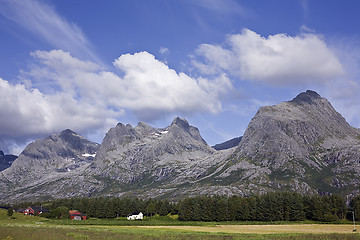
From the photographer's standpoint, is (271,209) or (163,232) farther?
(271,209)

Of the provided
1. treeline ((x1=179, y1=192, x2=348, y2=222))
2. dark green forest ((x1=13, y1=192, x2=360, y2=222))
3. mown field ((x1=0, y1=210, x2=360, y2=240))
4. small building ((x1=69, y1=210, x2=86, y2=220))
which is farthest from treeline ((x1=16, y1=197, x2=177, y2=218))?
treeline ((x1=179, y1=192, x2=348, y2=222))

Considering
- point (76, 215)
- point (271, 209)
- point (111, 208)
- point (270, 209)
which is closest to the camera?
point (271, 209)

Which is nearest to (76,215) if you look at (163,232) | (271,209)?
(271,209)

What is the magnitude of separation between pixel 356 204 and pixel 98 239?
13674 centimetres

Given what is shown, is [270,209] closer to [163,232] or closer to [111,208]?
[163,232]

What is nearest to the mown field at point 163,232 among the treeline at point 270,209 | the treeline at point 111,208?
the treeline at point 111,208

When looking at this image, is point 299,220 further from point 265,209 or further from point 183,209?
point 183,209

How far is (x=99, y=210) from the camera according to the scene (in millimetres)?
183375

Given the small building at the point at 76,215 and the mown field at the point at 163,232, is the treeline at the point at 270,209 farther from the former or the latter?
the small building at the point at 76,215

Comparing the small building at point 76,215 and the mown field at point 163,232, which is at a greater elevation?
the mown field at point 163,232

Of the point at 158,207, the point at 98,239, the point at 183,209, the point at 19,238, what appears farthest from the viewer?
the point at 158,207

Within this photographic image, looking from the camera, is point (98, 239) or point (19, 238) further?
point (98, 239)

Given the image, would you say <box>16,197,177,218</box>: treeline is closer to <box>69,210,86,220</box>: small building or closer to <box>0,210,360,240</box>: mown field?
<box>69,210,86,220</box>: small building

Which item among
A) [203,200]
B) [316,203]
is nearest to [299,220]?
[316,203]
